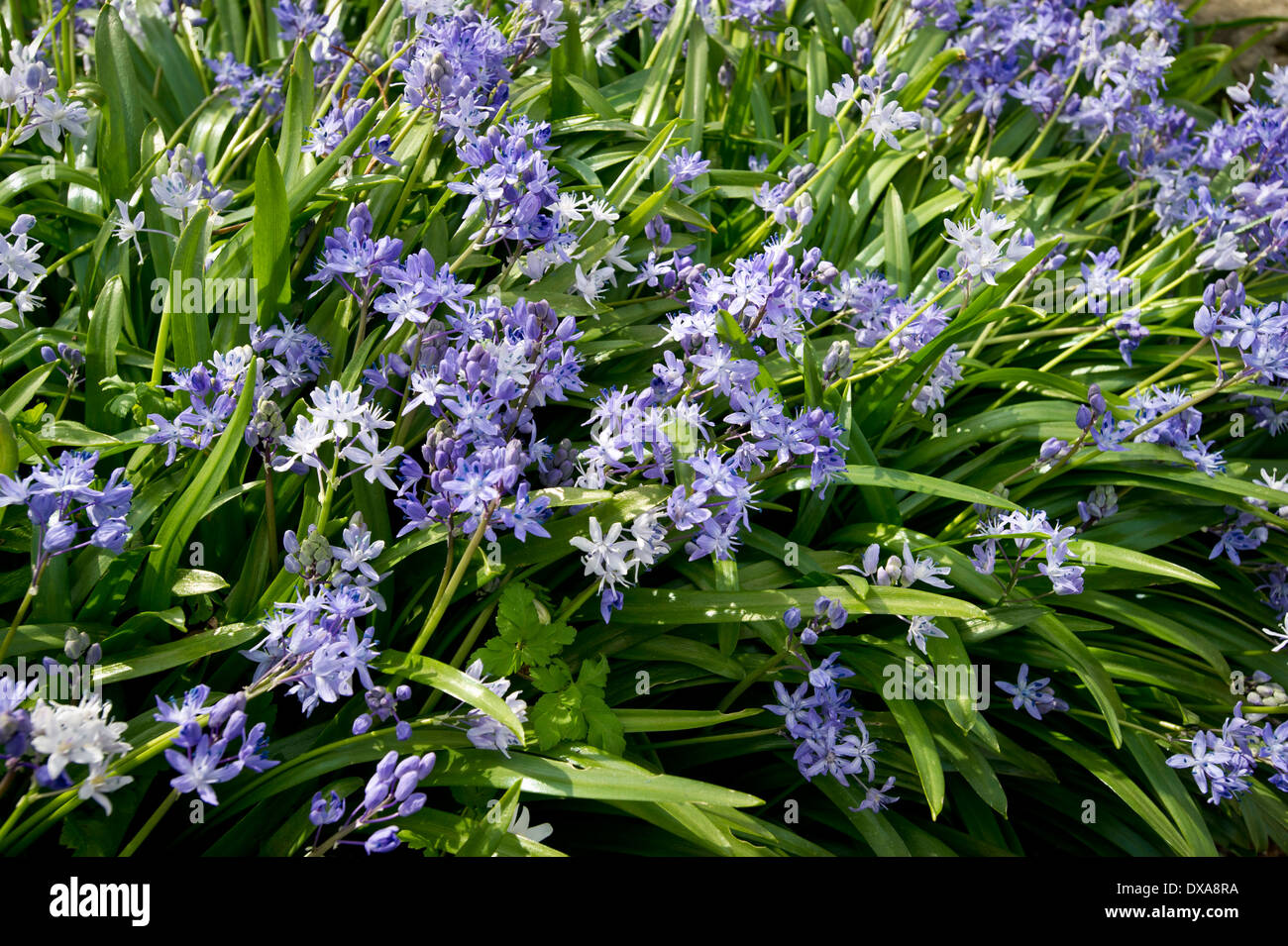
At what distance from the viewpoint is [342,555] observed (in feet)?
6.71

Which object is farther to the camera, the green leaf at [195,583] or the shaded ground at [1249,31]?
the shaded ground at [1249,31]

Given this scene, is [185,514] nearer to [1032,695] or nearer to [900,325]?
[900,325]

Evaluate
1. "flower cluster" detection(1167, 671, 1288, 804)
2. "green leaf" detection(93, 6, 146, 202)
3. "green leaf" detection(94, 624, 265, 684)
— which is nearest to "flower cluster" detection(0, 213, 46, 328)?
"green leaf" detection(93, 6, 146, 202)

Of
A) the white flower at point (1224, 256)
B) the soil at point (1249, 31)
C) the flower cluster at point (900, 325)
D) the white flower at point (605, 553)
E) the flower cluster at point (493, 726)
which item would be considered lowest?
the flower cluster at point (493, 726)

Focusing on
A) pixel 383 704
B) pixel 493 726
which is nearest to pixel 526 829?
pixel 493 726

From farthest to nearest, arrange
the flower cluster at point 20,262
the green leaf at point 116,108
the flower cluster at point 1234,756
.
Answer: the green leaf at point 116,108, the flower cluster at point 1234,756, the flower cluster at point 20,262

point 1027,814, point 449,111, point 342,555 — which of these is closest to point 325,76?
point 449,111

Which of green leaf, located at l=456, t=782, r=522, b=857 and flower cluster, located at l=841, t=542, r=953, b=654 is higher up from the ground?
flower cluster, located at l=841, t=542, r=953, b=654

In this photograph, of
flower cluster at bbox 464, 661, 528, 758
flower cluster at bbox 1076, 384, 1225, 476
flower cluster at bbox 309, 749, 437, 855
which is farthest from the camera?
flower cluster at bbox 1076, 384, 1225, 476

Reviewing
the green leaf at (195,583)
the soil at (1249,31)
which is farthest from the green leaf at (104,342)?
the soil at (1249,31)

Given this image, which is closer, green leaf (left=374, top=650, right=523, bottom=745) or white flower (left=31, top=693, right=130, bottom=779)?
white flower (left=31, top=693, right=130, bottom=779)

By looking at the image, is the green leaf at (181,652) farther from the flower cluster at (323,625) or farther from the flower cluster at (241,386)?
the flower cluster at (241,386)

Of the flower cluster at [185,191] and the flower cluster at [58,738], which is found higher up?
the flower cluster at [185,191]

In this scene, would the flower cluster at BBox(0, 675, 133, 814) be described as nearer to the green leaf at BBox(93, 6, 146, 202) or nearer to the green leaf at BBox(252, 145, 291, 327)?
the green leaf at BBox(252, 145, 291, 327)
